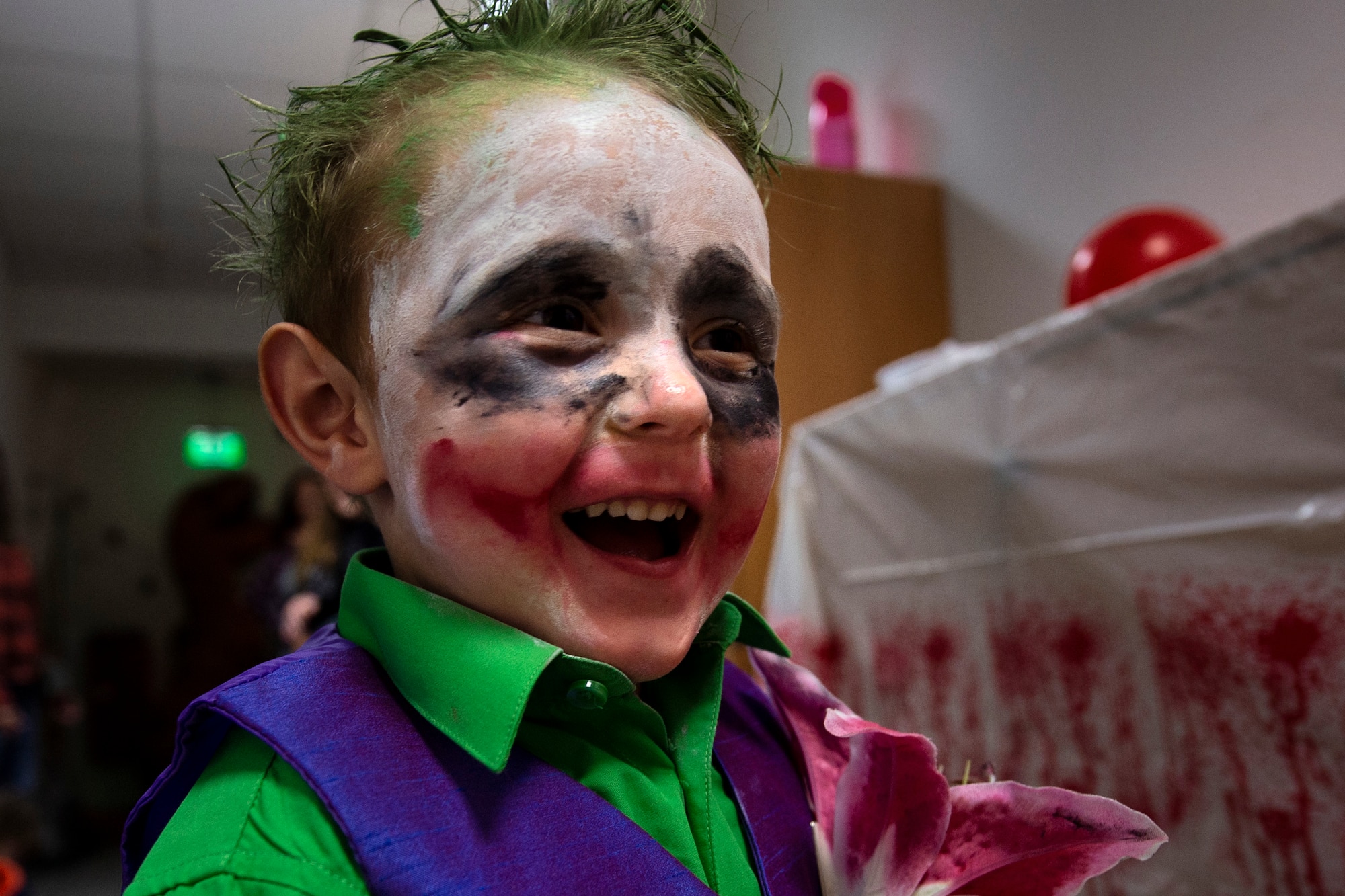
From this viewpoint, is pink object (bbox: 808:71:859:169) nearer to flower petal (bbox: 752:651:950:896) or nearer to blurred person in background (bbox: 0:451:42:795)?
flower petal (bbox: 752:651:950:896)

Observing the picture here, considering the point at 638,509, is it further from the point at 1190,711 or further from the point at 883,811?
the point at 1190,711

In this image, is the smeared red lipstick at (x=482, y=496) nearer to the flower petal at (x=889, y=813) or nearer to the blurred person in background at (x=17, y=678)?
the flower petal at (x=889, y=813)

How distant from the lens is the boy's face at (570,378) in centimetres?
39

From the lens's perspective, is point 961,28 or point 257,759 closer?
point 257,759

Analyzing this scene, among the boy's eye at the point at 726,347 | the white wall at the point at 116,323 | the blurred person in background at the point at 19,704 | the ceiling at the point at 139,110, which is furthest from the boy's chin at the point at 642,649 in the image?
the blurred person in background at the point at 19,704

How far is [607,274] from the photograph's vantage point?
0.40 meters

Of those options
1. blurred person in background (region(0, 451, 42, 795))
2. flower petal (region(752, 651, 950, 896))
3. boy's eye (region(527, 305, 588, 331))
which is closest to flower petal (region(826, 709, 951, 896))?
flower petal (region(752, 651, 950, 896))

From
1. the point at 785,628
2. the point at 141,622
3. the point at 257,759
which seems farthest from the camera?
the point at 141,622

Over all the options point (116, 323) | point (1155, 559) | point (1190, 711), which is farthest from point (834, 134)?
point (116, 323)

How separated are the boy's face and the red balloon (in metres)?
0.85

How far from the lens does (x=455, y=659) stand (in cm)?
41

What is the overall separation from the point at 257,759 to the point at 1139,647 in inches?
33.8

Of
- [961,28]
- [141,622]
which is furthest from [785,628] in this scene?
[141,622]

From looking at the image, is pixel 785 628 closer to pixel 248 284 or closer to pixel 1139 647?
pixel 1139 647
